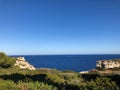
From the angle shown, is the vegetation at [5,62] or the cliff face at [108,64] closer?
the vegetation at [5,62]

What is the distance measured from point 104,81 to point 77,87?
1.90 meters

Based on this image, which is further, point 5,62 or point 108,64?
point 108,64

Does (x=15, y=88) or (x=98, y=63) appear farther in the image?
(x=98, y=63)

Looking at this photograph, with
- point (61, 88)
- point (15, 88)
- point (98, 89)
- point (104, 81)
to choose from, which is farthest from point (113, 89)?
point (15, 88)

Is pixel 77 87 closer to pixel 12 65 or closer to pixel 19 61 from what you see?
pixel 12 65

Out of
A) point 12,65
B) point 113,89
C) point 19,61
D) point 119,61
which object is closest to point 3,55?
point 12,65

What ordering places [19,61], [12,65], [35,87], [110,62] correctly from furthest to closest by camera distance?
[19,61] → [110,62] → [12,65] → [35,87]

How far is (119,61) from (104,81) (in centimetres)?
3614

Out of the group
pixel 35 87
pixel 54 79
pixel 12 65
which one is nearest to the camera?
pixel 35 87

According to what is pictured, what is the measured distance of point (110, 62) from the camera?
49.1 m

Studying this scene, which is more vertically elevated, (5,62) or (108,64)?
(5,62)

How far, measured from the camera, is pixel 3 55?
46688mm

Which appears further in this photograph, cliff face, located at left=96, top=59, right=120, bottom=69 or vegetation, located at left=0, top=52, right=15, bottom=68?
cliff face, located at left=96, top=59, right=120, bottom=69

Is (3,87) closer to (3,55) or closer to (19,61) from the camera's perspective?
(3,55)
